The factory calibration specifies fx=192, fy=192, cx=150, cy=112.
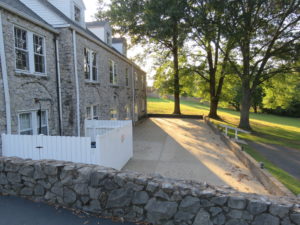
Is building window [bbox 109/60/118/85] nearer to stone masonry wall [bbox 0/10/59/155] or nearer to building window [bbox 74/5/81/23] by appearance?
building window [bbox 74/5/81/23]

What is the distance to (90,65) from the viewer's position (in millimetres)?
10930

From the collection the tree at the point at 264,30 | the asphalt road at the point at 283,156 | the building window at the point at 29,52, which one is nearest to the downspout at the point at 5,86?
the building window at the point at 29,52

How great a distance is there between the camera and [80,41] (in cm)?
976

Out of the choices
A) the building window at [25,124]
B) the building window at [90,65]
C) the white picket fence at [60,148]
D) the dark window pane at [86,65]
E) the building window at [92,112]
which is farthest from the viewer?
the building window at [92,112]

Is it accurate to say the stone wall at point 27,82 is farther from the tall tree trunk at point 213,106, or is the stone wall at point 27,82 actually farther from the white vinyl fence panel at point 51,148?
the tall tree trunk at point 213,106

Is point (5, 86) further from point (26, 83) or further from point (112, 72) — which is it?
point (112, 72)

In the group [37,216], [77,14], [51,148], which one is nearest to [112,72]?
[77,14]

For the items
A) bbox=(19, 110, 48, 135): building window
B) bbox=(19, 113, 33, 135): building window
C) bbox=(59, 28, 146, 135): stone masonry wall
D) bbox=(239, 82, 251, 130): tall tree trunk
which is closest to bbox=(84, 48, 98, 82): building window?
bbox=(59, 28, 146, 135): stone masonry wall

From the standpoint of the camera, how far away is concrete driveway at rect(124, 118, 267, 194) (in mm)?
7102

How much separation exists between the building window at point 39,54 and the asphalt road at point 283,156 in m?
10.9

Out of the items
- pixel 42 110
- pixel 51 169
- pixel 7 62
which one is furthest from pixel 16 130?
pixel 51 169

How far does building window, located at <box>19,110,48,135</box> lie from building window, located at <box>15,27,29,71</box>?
5.97ft

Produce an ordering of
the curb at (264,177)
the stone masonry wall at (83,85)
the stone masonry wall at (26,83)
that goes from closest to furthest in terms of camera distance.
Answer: the curb at (264,177) < the stone masonry wall at (26,83) < the stone masonry wall at (83,85)

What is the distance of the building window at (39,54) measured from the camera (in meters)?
7.94
